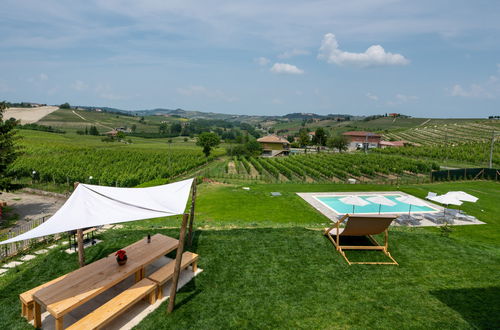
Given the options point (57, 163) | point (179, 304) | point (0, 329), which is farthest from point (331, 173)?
point (57, 163)

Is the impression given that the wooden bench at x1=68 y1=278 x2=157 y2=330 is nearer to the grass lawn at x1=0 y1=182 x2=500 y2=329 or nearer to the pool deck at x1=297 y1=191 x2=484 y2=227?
the grass lawn at x1=0 y1=182 x2=500 y2=329

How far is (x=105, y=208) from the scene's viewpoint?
4.83 metres

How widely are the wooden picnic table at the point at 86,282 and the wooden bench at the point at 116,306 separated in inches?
10.3

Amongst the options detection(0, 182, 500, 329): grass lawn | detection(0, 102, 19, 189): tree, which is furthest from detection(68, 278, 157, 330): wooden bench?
detection(0, 102, 19, 189): tree

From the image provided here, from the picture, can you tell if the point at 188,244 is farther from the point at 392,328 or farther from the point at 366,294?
the point at 392,328

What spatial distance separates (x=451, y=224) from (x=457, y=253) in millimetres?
5674

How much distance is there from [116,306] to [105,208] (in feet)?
5.73

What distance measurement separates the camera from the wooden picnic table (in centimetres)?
412

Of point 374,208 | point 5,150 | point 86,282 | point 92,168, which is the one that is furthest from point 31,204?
point 374,208

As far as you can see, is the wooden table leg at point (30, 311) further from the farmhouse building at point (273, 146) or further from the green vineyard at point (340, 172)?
the farmhouse building at point (273, 146)

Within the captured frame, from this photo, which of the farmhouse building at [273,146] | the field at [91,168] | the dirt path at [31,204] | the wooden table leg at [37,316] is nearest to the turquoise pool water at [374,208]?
the wooden table leg at [37,316]

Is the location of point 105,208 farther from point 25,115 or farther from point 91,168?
point 25,115

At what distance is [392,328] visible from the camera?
4496 mm

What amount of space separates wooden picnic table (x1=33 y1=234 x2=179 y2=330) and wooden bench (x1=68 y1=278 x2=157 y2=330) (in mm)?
261
